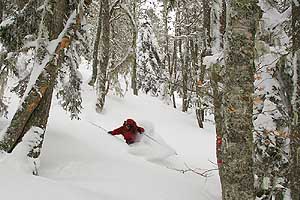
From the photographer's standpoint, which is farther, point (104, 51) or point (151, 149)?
point (104, 51)

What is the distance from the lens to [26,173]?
5172mm

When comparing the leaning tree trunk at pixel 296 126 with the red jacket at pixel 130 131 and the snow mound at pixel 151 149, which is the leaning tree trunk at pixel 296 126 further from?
the red jacket at pixel 130 131

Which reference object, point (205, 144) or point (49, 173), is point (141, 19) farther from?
point (49, 173)

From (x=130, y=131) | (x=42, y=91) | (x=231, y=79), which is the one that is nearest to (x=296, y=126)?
(x=231, y=79)

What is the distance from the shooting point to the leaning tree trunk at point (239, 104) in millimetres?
4082

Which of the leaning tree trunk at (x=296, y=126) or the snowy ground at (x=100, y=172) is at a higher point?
the leaning tree trunk at (x=296, y=126)

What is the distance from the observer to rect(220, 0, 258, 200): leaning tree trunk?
408cm

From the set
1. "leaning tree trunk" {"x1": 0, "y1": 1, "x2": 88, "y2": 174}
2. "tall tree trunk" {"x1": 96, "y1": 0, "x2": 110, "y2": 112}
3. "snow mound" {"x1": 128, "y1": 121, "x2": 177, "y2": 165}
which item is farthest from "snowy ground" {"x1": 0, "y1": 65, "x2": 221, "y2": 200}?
"tall tree trunk" {"x1": 96, "y1": 0, "x2": 110, "y2": 112}

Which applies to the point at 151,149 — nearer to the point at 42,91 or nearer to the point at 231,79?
the point at 42,91

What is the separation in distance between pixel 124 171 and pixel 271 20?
2.94 metres

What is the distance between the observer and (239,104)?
163 inches

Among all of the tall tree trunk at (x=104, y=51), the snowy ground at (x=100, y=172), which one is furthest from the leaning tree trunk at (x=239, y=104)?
the tall tree trunk at (x=104, y=51)

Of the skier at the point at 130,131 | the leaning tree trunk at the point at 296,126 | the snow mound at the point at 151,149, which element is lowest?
the snow mound at the point at 151,149

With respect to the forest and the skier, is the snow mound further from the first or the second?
the forest
